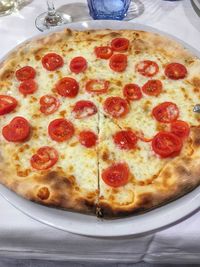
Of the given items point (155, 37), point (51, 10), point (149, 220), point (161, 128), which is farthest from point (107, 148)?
point (51, 10)

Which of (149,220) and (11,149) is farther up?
(11,149)

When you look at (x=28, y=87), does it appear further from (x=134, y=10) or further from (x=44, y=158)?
(x=134, y=10)

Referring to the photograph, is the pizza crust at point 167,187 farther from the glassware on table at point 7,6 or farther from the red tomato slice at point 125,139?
the glassware on table at point 7,6

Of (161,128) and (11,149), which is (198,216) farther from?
(11,149)

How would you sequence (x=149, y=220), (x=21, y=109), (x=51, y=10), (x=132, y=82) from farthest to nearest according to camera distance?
1. (x=51, y=10)
2. (x=132, y=82)
3. (x=21, y=109)
4. (x=149, y=220)

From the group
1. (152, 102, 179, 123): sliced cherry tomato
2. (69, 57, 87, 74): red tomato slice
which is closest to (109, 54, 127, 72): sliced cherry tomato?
(69, 57, 87, 74): red tomato slice

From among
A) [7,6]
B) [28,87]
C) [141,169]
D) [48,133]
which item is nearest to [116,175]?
[141,169]

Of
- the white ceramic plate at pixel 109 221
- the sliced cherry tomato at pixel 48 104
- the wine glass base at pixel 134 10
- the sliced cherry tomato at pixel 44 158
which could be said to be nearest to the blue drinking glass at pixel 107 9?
the wine glass base at pixel 134 10
